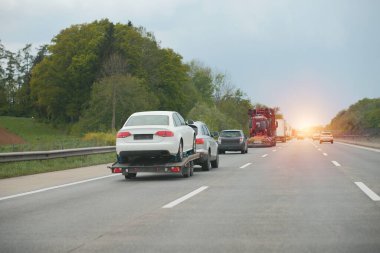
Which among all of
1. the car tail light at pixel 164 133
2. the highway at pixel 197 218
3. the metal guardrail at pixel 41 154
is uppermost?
the car tail light at pixel 164 133

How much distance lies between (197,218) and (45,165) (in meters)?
12.7

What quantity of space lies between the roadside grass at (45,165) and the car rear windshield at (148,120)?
442 centimetres

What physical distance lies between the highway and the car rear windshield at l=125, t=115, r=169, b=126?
2.22 metres

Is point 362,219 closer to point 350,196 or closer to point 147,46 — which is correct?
point 350,196

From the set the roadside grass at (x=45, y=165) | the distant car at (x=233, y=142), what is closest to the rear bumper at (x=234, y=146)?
the distant car at (x=233, y=142)

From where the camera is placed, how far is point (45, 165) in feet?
62.4

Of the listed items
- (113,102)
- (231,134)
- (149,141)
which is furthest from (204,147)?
(113,102)

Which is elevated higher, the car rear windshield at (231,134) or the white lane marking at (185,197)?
the car rear windshield at (231,134)

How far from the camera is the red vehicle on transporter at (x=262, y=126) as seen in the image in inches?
1855

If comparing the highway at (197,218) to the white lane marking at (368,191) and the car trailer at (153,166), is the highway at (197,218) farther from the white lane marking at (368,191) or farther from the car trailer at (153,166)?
the car trailer at (153,166)

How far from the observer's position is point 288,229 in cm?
661

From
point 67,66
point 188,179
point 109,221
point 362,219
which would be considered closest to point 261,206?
point 362,219

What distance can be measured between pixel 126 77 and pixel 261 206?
Answer: 171ft

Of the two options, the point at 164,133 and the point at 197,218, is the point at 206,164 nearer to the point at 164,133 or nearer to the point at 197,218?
the point at 164,133
